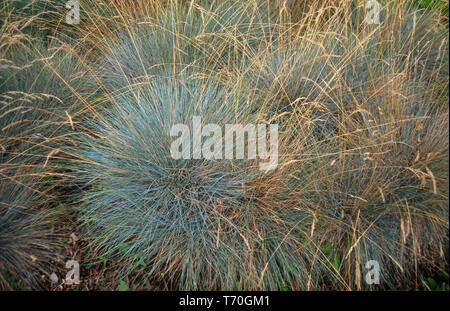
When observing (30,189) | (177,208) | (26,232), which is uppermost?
(30,189)

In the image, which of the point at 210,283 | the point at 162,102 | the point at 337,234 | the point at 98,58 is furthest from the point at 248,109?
the point at 98,58

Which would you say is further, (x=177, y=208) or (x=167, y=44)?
(x=167, y=44)

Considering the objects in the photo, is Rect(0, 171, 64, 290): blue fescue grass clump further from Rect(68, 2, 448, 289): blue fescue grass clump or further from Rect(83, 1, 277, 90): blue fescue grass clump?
Rect(83, 1, 277, 90): blue fescue grass clump

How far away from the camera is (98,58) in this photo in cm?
275

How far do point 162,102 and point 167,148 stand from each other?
0.29m

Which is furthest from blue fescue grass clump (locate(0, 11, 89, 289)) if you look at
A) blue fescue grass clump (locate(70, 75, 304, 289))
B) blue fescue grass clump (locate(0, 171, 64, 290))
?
blue fescue grass clump (locate(70, 75, 304, 289))

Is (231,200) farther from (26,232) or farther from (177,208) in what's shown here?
(26,232)

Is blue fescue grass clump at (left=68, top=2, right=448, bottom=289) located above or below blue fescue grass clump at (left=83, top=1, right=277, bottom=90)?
below

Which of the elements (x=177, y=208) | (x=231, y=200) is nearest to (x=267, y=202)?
Result: (x=231, y=200)

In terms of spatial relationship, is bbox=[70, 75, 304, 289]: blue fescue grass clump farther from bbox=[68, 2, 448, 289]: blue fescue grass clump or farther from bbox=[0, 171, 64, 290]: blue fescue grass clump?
bbox=[0, 171, 64, 290]: blue fescue grass clump

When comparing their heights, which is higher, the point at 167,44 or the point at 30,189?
→ the point at 167,44

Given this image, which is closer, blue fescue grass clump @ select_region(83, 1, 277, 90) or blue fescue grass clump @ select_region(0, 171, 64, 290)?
blue fescue grass clump @ select_region(0, 171, 64, 290)

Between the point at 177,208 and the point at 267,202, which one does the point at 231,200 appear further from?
the point at 177,208

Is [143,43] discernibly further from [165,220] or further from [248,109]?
[165,220]
